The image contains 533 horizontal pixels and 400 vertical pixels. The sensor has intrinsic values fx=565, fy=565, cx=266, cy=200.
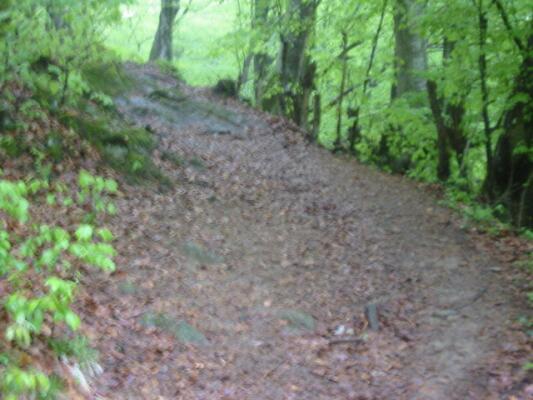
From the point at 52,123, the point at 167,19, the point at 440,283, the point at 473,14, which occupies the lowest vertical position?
the point at 440,283

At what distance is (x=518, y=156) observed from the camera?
419 inches

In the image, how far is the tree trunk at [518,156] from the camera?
31.9 ft

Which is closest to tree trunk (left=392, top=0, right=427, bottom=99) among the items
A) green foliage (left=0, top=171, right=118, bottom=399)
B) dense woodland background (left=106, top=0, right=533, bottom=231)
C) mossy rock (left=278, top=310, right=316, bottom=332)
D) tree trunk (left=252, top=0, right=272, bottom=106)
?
dense woodland background (left=106, top=0, right=533, bottom=231)

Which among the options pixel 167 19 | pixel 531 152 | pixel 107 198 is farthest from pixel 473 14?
pixel 167 19

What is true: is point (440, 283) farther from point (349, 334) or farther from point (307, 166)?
point (307, 166)

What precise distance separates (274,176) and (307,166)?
5.24ft

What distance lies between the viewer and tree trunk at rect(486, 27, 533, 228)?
9.71m

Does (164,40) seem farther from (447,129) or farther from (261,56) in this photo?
(447,129)

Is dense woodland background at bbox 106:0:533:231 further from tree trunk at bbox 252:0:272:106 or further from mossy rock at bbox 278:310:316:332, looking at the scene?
mossy rock at bbox 278:310:316:332

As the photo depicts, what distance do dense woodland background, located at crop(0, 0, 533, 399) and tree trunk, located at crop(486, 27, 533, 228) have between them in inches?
1.0

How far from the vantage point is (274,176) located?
12227 millimetres

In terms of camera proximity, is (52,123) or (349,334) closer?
(349,334)

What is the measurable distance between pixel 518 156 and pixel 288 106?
854cm

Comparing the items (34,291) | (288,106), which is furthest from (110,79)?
(34,291)
